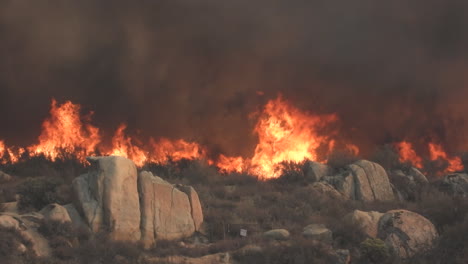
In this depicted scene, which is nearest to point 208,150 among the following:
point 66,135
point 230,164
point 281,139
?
point 230,164

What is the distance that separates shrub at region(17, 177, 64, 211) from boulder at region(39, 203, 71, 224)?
2.54 metres

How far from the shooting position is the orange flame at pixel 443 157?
49.0 meters

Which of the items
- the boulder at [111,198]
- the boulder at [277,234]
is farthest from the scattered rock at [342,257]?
the boulder at [111,198]

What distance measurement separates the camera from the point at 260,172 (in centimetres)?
4516

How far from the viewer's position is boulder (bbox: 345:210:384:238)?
28500 millimetres

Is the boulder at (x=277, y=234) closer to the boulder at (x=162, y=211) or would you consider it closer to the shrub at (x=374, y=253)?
the boulder at (x=162, y=211)

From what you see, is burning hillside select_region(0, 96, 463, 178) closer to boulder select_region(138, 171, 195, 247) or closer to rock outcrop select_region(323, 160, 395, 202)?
rock outcrop select_region(323, 160, 395, 202)

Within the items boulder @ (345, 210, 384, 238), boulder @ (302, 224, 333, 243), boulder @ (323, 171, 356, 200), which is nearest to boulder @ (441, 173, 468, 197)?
boulder @ (323, 171, 356, 200)

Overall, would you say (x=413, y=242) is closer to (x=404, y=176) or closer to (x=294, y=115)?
(x=404, y=176)

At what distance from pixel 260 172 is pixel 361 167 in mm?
8577

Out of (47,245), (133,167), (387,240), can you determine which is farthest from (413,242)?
(47,245)

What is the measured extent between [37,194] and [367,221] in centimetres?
1609

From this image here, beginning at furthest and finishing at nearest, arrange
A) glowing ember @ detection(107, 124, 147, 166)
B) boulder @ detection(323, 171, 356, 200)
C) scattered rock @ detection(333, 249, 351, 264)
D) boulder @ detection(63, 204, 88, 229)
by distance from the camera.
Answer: glowing ember @ detection(107, 124, 147, 166)
boulder @ detection(323, 171, 356, 200)
boulder @ detection(63, 204, 88, 229)
scattered rock @ detection(333, 249, 351, 264)

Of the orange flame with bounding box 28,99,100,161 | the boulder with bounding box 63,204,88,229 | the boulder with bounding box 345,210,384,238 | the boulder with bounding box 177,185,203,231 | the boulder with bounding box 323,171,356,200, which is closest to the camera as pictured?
the boulder with bounding box 63,204,88,229
